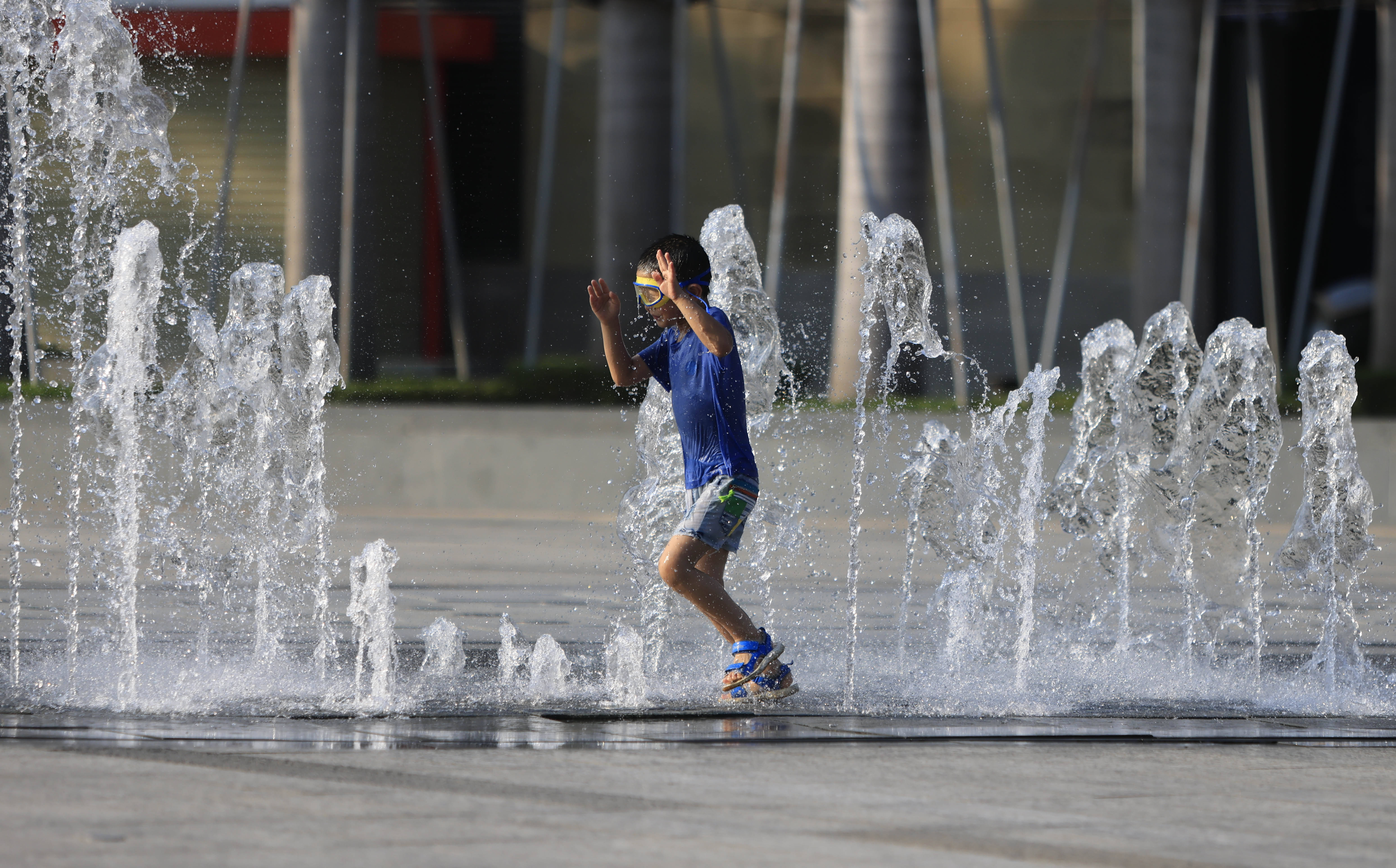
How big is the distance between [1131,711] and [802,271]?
1962 centimetres

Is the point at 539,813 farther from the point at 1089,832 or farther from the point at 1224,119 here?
the point at 1224,119

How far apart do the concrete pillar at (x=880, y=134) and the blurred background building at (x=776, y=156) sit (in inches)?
71.0

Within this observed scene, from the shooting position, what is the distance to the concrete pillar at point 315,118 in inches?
773

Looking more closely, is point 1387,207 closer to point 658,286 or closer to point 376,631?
point 658,286

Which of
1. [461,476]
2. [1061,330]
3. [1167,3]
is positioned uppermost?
[1167,3]

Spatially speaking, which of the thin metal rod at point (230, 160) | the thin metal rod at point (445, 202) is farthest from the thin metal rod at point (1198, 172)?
the thin metal rod at point (230, 160)

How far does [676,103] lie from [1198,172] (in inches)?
221

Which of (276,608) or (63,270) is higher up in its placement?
(63,270)

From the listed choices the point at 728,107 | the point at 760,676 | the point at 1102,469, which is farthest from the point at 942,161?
the point at 760,676

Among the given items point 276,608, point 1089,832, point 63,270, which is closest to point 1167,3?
point 63,270

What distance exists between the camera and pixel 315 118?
19.8 m

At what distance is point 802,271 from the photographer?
25.7m

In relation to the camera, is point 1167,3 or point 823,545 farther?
point 1167,3

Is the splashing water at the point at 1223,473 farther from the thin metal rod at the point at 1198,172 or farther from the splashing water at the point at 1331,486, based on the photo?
the thin metal rod at the point at 1198,172
